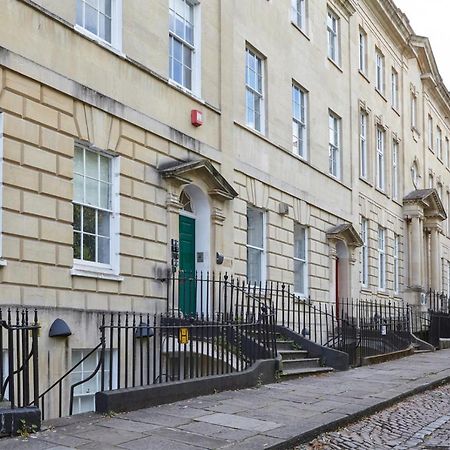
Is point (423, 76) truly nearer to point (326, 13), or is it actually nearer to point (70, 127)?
point (326, 13)

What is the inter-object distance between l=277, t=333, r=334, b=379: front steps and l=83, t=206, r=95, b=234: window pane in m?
4.05

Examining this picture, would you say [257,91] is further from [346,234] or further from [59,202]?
[59,202]

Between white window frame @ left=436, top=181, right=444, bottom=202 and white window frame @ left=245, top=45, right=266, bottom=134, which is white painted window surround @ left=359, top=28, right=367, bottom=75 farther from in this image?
white window frame @ left=436, top=181, right=444, bottom=202

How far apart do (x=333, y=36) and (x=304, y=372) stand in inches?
510

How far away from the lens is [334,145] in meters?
22.8

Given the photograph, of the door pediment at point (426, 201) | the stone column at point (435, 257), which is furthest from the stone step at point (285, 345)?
the stone column at point (435, 257)

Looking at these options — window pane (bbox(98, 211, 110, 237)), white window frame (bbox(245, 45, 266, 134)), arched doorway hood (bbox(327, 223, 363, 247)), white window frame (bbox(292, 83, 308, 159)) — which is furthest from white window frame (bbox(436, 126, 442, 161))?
window pane (bbox(98, 211, 110, 237))

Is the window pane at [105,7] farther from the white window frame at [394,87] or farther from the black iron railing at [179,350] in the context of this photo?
the white window frame at [394,87]

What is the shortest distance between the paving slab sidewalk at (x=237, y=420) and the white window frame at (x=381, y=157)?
15624mm

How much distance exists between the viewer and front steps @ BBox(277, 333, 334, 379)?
44.3 feet

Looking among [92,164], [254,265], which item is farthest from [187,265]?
[92,164]

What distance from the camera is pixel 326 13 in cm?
2234

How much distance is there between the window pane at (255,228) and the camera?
1744 cm

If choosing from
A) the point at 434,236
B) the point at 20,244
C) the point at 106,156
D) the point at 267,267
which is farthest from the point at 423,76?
the point at 20,244
